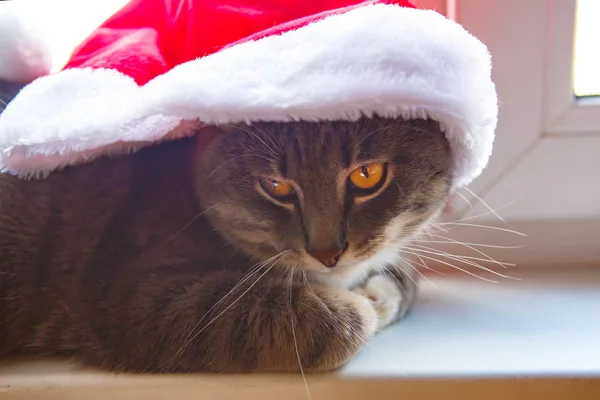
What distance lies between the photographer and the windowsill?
26.8 inches

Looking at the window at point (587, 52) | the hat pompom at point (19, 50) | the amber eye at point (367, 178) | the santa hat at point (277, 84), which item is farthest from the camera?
the window at point (587, 52)

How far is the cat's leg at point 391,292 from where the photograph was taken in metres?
→ 0.82

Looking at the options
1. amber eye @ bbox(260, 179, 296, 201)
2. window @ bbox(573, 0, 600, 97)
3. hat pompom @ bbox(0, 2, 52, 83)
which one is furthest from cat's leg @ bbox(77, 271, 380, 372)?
window @ bbox(573, 0, 600, 97)

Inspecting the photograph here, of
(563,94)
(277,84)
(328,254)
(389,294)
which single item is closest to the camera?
(277,84)

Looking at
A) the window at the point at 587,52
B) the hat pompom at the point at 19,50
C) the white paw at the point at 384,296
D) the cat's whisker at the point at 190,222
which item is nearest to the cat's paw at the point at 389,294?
the white paw at the point at 384,296

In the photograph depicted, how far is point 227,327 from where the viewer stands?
0.71m

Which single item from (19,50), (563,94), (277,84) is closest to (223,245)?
(277,84)

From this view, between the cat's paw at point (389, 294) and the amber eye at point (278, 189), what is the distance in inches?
7.3

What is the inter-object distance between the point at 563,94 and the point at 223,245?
1.83ft

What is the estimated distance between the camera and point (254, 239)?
2.67 feet

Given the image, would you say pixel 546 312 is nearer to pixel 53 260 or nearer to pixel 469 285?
pixel 469 285

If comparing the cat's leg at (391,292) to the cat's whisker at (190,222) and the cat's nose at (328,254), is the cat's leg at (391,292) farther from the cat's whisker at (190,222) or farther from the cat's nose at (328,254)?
the cat's whisker at (190,222)

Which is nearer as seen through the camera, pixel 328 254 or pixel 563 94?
pixel 328 254

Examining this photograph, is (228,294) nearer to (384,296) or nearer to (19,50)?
(384,296)
